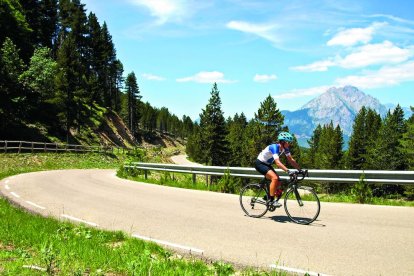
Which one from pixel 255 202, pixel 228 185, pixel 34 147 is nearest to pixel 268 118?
→ pixel 34 147

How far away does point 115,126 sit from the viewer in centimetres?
Answer: 7700

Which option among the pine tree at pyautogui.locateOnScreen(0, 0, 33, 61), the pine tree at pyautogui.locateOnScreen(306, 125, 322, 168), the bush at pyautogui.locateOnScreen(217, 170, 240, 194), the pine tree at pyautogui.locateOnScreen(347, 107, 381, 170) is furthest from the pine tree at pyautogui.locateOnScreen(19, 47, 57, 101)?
the pine tree at pyautogui.locateOnScreen(306, 125, 322, 168)

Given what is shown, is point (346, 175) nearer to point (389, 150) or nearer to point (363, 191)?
point (363, 191)

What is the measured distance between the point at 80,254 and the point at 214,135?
5209 centimetres

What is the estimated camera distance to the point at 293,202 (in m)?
8.95

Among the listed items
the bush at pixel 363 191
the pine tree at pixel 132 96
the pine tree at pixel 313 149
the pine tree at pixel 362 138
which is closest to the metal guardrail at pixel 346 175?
the bush at pixel 363 191

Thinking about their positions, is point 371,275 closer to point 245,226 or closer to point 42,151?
point 245,226

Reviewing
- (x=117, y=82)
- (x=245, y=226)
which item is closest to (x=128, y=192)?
(x=245, y=226)

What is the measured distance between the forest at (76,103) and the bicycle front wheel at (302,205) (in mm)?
37709

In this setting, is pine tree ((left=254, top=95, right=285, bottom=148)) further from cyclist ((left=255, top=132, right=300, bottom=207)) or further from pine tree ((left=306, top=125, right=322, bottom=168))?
pine tree ((left=306, top=125, right=322, bottom=168))

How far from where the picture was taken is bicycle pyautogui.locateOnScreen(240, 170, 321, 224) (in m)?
8.50

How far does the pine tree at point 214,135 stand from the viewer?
57719 mm

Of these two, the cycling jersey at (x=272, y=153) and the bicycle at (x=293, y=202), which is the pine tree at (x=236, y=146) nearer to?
the bicycle at (x=293, y=202)

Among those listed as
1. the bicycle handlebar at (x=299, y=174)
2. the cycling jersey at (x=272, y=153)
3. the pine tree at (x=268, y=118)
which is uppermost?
the pine tree at (x=268, y=118)
